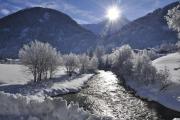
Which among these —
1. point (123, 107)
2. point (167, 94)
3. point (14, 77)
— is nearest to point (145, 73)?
point (167, 94)

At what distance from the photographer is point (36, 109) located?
645 inches

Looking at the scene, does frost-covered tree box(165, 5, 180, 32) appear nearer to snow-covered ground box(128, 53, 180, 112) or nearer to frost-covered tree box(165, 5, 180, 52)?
frost-covered tree box(165, 5, 180, 52)

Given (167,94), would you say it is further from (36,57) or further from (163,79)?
(36,57)

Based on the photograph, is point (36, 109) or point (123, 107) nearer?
point (36, 109)

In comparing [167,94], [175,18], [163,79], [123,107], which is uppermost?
[175,18]

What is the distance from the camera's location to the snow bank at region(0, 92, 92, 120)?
16188 mm

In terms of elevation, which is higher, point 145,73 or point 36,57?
point 36,57

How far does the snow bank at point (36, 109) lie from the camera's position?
16188 millimetres

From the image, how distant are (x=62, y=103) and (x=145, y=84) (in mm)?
74447

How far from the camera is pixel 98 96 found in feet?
237

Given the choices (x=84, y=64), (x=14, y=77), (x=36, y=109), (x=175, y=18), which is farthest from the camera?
(x=84, y=64)

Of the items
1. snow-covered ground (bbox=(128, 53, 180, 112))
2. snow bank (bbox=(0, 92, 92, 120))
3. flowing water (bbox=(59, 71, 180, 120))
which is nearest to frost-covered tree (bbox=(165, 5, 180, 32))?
flowing water (bbox=(59, 71, 180, 120))

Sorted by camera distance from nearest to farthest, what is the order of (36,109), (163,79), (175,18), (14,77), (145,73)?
(36,109) < (175,18) < (163,79) < (145,73) < (14,77)

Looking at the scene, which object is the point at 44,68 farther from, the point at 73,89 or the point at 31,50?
the point at 73,89
